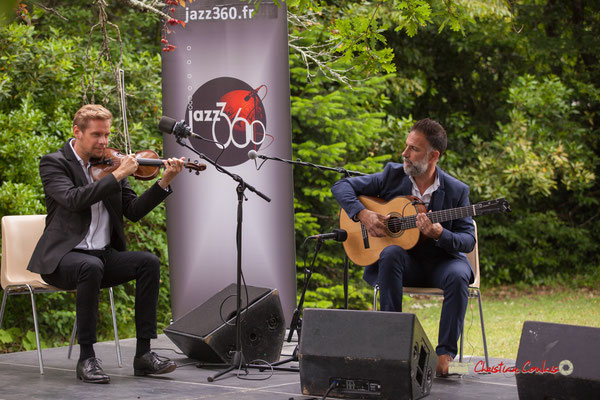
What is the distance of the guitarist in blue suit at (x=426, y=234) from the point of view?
3699 mm

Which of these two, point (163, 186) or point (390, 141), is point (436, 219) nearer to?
point (163, 186)

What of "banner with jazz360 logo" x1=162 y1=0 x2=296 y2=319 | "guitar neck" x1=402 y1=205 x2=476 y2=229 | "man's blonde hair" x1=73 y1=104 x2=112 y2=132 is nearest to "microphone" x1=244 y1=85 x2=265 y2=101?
"banner with jazz360 logo" x1=162 y1=0 x2=296 y2=319

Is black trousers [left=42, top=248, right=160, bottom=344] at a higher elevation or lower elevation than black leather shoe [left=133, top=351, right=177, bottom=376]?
higher

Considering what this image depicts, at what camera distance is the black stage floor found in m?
3.36

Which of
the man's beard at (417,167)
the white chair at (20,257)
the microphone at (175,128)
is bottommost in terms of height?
the white chair at (20,257)

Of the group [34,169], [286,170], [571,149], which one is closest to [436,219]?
[286,170]

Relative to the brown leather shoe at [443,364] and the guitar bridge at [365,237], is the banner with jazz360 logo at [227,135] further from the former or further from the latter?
the brown leather shoe at [443,364]

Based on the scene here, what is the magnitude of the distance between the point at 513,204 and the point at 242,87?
7.50 meters

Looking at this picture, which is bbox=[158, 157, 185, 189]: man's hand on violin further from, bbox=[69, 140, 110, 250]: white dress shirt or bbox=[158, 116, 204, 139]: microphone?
bbox=[69, 140, 110, 250]: white dress shirt

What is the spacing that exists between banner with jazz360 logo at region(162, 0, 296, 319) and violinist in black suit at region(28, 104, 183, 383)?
0.80m

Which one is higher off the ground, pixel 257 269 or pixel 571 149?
pixel 571 149

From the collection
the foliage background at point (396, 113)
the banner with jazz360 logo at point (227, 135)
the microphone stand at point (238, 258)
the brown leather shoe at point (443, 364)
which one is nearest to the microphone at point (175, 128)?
the microphone stand at point (238, 258)

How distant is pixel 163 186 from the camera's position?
13.1 ft

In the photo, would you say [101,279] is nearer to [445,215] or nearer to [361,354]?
[361,354]
